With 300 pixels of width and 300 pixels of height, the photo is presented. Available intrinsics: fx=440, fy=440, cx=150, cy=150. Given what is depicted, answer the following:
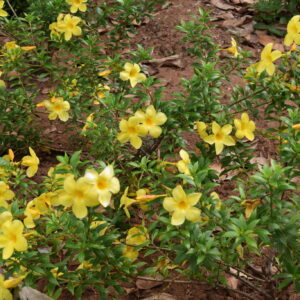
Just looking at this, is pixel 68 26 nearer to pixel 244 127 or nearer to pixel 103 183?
pixel 244 127

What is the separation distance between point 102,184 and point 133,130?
0.55 metres

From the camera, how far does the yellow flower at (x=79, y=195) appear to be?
5.35 feet

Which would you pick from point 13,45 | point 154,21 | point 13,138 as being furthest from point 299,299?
point 154,21

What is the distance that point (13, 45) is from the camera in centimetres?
328

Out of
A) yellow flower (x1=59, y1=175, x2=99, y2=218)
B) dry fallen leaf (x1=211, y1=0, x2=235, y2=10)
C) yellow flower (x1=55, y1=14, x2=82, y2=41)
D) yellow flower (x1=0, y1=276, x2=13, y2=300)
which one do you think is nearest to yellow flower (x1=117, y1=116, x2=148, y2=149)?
yellow flower (x1=59, y1=175, x2=99, y2=218)

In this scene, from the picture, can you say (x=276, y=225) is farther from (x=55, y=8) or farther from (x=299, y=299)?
(x=55, y=8)

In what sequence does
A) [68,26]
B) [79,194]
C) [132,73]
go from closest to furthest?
[79,194] → [132,73] → [68,26]

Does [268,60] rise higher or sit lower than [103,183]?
higher

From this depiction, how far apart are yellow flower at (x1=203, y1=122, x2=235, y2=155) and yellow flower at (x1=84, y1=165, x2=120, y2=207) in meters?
0.72

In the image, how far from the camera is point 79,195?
166 cm

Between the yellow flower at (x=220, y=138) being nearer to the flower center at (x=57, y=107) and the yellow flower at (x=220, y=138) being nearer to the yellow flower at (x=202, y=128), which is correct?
the yellow flower at (x=202, y=128)

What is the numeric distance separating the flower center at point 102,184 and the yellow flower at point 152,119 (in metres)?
0.56

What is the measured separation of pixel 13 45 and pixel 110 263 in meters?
1.95

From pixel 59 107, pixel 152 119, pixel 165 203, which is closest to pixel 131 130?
pixel 152 119
